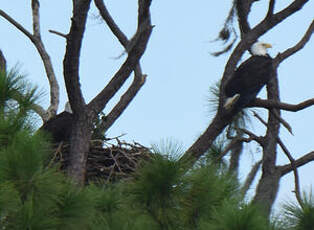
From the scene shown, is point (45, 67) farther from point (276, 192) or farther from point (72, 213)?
point (72, 213)

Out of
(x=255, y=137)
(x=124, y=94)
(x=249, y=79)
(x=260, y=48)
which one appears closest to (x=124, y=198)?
(x=255, y=137)

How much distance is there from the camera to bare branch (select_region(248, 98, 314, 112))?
272 inches

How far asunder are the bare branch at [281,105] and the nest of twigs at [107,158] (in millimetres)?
836

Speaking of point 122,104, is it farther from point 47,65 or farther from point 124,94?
point 47,65

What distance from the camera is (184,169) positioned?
4758 millimetres

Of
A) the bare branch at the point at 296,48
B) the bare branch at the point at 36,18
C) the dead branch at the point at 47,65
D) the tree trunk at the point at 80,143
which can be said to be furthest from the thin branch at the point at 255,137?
the bare branch at the point at 36,18

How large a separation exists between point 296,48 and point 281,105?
64 centimetres

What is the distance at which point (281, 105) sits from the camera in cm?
703

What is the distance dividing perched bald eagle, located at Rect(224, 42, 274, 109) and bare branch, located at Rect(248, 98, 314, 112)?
107mm

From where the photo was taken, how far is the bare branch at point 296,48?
7.50 metres

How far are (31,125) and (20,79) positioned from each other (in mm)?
721

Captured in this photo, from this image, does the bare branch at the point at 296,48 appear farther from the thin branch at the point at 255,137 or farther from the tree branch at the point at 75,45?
the tree branch at the point at 75,45

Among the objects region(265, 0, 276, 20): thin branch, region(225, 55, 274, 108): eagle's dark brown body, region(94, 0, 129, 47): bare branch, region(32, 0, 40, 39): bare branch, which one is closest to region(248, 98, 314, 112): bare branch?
region(225, 55, 274, 108): eagle's dark brown body

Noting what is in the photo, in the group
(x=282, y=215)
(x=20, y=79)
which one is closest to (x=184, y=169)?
(x=282, y=215)
